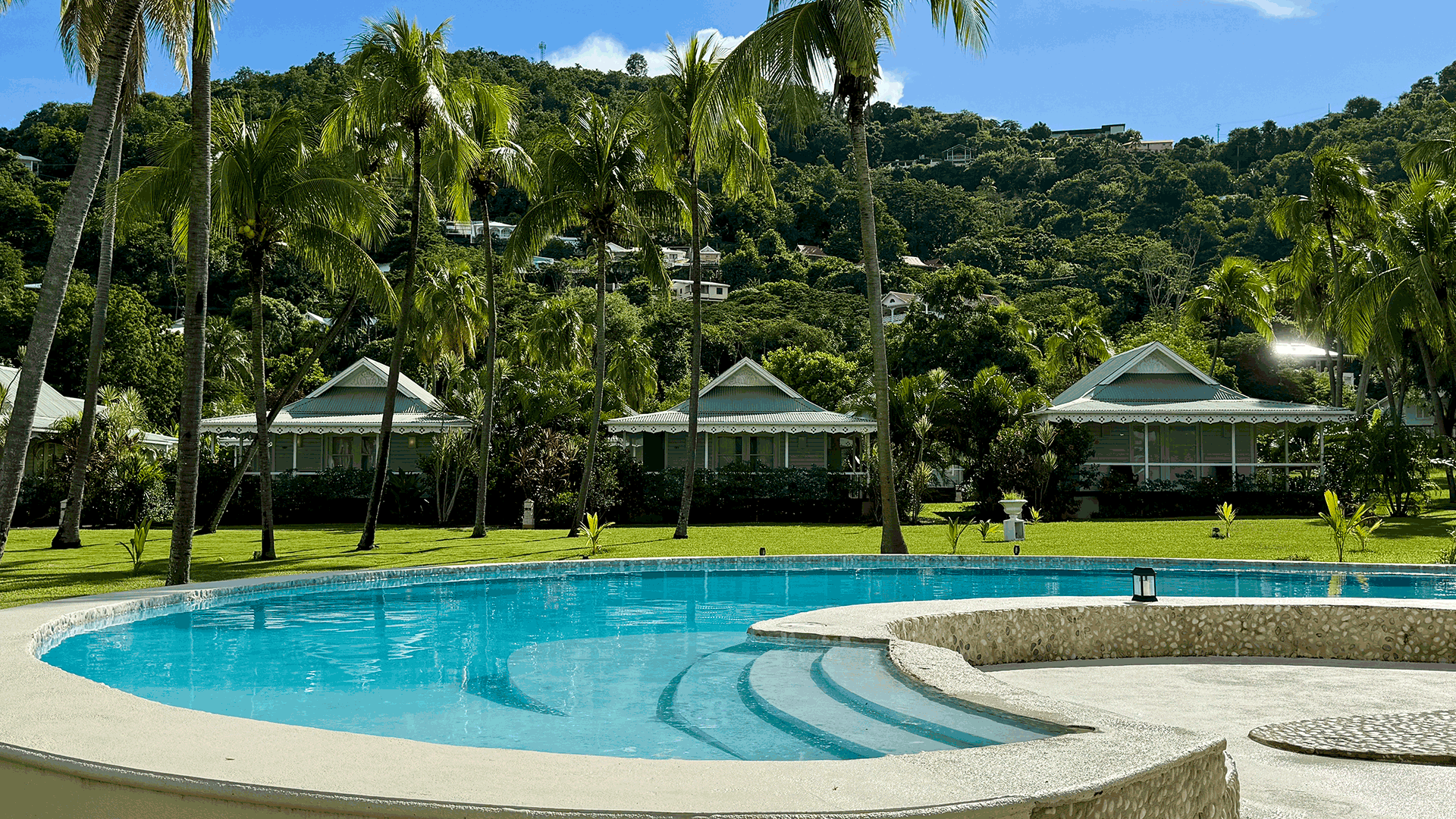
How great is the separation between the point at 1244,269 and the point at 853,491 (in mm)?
21472

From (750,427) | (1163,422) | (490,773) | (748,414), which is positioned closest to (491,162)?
(750,427)

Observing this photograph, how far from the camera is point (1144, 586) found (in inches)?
390

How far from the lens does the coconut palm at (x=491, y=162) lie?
22.1 m

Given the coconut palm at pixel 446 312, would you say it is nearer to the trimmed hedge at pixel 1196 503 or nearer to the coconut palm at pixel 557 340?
the coconut palm at pixel 557 340

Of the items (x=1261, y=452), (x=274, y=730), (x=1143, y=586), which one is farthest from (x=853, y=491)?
(x=274, y=730)

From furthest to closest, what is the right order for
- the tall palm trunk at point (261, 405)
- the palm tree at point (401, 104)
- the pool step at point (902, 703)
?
the palm tree at point (401, 104) < the tall palm trunk at point (261, 405) < the pool step at point (902, 703)

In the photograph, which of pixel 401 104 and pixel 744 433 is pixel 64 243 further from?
pixel 744 433

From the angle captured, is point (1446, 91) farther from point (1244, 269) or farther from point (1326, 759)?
point (1326, 759)

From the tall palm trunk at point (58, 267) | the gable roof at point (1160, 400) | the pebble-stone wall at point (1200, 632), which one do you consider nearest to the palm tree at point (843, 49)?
the pebble-stone wall at point (1200, 632)

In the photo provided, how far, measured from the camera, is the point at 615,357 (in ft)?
139

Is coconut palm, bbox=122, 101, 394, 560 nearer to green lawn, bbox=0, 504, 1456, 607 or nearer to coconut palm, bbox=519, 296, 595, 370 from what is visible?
green lawn, bbox=0, 504, 1456, 607

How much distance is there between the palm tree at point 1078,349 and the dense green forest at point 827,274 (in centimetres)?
16

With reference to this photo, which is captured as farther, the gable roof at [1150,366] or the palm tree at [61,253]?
the gable roof at [1150,366]

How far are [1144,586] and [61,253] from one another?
36.8 feet
